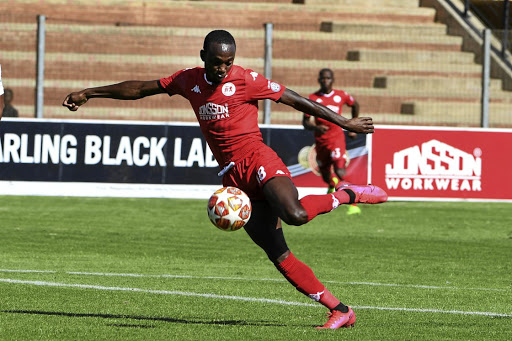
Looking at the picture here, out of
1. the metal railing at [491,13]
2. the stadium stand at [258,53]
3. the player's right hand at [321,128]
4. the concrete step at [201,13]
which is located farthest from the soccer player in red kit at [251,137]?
the metal railing at [491,13]

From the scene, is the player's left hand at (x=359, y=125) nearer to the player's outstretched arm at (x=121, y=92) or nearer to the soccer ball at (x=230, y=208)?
the soccer ball at (x=230, y=208)

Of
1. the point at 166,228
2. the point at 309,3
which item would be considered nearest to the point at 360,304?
the point at 166,228

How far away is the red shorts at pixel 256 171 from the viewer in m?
7.34

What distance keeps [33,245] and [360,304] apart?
16.7 ft

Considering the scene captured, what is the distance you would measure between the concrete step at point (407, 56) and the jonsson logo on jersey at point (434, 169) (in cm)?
588

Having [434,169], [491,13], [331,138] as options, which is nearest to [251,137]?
[331,138]

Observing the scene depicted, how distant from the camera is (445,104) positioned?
23.6 metres

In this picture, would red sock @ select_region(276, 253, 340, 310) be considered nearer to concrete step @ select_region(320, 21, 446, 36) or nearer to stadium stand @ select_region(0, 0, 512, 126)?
stadium stand @ select_region(0, 0, 512, 126)

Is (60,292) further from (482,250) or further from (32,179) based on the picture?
(32,179)

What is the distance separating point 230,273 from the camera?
33.9 feet

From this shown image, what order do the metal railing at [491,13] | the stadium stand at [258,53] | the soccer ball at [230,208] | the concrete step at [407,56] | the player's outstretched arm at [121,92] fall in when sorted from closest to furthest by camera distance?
the soccer ball at [230,208], the player's outstretched arm at [121,92], the stadium stand at [258,53], the concrete step at [407,56], the metal railing at [491,13]

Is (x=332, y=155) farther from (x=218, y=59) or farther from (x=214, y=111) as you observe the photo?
(x=218, y=59)

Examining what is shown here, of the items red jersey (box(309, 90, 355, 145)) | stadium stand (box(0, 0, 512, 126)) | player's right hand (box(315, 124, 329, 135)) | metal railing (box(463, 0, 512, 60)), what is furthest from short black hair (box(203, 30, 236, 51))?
metal railing (box(463, 0, 512, 60))

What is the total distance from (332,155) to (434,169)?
2549mm
